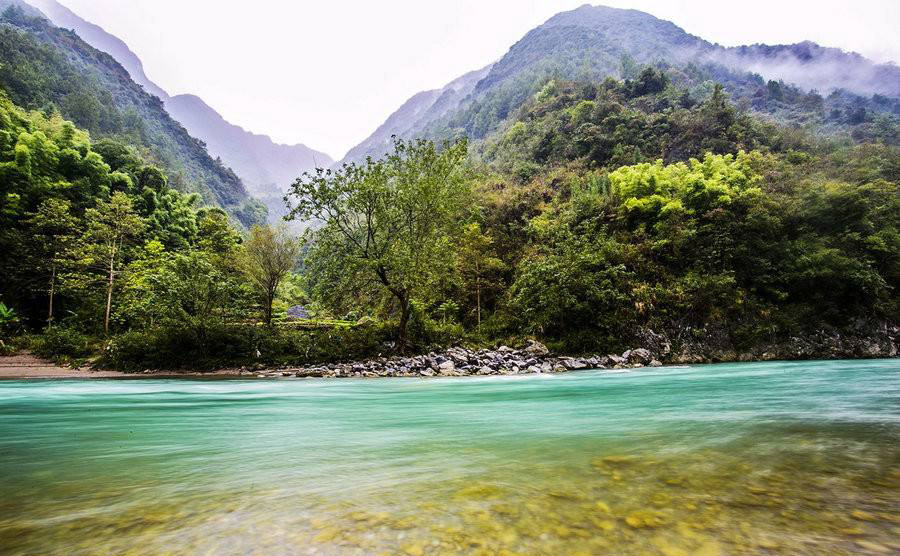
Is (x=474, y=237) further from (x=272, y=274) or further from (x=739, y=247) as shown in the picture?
(x=739, y=247)

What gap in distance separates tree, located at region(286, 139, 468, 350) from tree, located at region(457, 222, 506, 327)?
4.07m

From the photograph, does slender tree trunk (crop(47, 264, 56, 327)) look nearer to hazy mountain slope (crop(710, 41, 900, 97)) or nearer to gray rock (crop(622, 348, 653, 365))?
gray rock (crop(622, 348, 653, 365))

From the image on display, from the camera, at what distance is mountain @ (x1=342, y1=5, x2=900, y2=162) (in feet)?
292

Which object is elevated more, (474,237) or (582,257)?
(474,237)

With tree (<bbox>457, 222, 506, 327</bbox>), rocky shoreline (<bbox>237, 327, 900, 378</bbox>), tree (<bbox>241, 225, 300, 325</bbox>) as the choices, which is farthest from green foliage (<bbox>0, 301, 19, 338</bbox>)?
tree (<bbox>457, 222, 506, 327</bbox>)

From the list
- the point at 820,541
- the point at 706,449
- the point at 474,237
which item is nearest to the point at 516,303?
the point at 474,237

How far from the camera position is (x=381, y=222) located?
17016 millimetres

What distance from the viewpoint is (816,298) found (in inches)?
726

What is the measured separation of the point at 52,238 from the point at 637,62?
116m

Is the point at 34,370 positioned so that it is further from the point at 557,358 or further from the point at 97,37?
the point at 97,37

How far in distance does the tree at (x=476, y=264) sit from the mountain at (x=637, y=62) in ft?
217

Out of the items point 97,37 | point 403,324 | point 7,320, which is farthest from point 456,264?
point 97,37

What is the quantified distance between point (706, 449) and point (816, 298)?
21110 millimetres

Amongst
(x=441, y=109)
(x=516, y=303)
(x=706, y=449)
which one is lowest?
(x=706, y=449)
